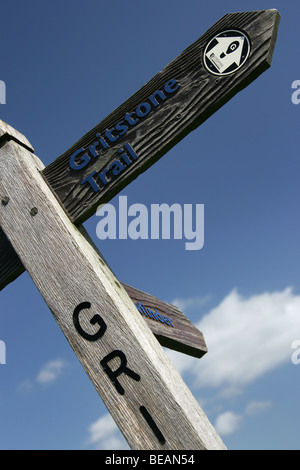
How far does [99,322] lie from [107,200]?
0.44 metres

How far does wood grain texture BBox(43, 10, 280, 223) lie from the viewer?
152 cm

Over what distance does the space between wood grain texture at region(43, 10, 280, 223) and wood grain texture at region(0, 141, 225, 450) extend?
0.10 meters

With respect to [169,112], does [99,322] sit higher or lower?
lower

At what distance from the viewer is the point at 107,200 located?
1617mm

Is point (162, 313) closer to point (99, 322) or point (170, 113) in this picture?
point (99, 322)

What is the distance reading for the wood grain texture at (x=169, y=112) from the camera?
1.52 meters

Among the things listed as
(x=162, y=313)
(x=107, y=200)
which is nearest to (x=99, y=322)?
(x=107, y=200)

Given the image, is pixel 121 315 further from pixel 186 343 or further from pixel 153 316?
pixel 186 343

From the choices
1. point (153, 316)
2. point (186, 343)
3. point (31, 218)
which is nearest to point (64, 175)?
point (31, 218)

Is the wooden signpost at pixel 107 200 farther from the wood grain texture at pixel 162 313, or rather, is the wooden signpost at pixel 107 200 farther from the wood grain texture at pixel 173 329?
the wood grain texture at pixel 173 329

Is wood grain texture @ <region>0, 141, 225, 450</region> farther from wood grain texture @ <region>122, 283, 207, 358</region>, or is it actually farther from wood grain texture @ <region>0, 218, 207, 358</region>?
wood grain texture @ <region>122, 283, 207, 358</region>

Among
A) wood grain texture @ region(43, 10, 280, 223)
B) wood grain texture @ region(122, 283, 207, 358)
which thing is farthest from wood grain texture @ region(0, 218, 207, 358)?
wood grain texture @ region(43, 10, 280, 223)

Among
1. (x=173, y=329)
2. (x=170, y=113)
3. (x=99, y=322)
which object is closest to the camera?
(x=99, y=322)

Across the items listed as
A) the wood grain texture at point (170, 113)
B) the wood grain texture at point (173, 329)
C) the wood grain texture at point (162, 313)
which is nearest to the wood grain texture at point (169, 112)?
the wood grain texture at point (170, 113)
